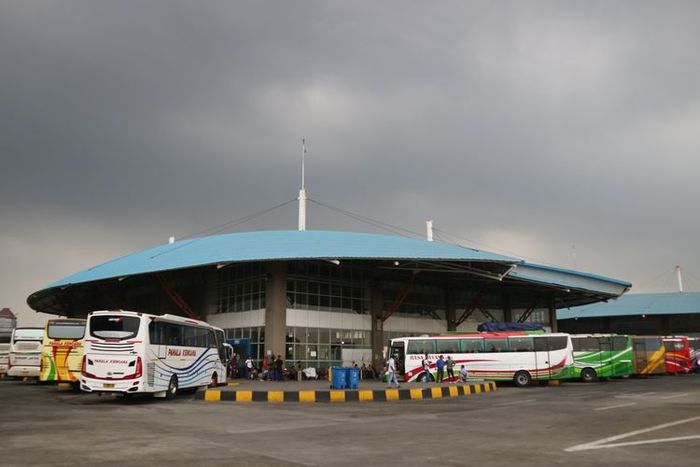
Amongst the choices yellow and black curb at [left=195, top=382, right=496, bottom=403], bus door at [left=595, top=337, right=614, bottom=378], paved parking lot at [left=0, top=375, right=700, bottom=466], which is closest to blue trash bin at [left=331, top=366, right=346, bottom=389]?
yellow and black curb at [left=195, top=382, right=496, bottom=403]

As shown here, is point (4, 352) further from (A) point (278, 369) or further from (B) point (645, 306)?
(B) point (645, 306)

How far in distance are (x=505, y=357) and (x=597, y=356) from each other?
266 inches

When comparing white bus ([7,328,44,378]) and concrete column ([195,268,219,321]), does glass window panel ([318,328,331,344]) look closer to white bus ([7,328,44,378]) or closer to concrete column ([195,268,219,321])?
concrete column ([195,268,219,321])

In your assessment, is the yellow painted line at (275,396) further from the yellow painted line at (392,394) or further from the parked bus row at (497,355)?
the parked bus row at (497,355)

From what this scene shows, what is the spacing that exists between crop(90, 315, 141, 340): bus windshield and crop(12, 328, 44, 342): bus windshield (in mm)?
13590

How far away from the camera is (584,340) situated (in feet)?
108

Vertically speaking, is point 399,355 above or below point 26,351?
below

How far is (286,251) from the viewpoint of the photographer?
1289 inches

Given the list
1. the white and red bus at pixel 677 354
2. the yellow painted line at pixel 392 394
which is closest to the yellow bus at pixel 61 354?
the yellow painted line at pixel 392 394

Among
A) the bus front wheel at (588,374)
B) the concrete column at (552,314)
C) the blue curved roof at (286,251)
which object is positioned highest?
the blue curved roof at (286,251)

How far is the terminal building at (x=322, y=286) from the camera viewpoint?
34625mm

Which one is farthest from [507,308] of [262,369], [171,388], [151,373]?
[151,373]

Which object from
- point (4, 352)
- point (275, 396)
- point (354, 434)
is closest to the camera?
point (354, 434)

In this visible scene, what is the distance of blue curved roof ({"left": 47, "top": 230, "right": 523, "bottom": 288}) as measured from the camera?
3256 cm
